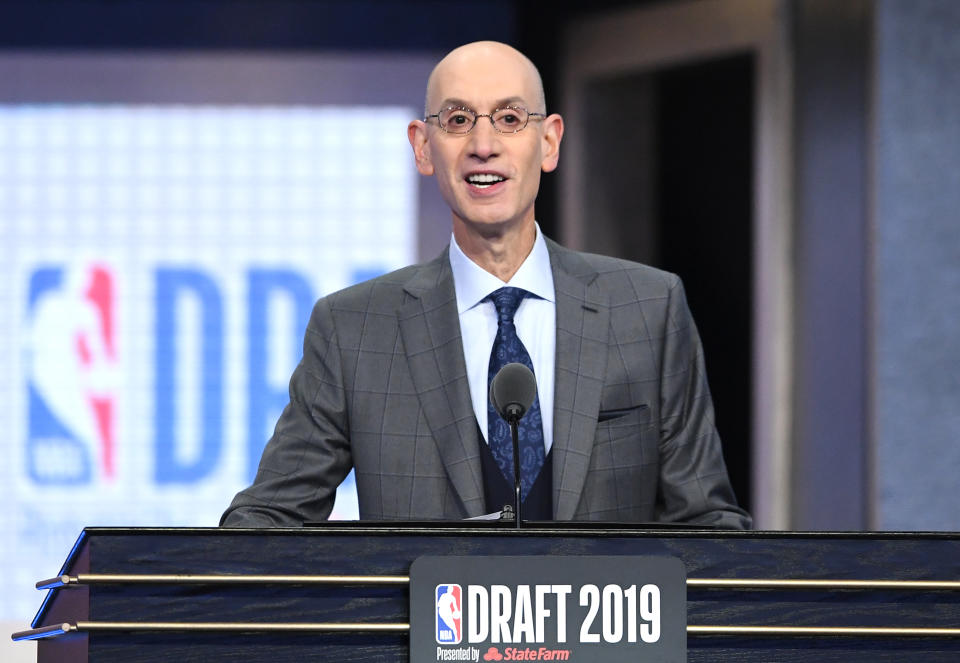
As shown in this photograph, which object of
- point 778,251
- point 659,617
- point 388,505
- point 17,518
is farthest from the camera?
point 17,518

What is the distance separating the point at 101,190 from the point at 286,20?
87 cm

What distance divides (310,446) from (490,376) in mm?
288

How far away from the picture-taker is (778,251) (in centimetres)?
409

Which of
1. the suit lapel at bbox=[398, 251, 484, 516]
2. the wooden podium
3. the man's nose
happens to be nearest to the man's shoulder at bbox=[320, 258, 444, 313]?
the suit lapel at bbox=[398, 251, 484, 516]

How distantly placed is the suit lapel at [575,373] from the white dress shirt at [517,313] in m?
0.02

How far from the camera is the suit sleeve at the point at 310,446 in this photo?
1.93 metres

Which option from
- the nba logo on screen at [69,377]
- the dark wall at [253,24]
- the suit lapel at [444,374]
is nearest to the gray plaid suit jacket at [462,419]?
the suit lapel at [444,374]

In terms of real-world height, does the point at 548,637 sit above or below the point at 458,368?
below

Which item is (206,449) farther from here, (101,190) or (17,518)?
(101,190)

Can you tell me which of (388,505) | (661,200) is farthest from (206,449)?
(388,505)

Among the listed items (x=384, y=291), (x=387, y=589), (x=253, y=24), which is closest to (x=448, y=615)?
(x=387, y=589)

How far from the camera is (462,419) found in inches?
76.5

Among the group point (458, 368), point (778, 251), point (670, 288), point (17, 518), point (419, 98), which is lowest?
point (17, 518)

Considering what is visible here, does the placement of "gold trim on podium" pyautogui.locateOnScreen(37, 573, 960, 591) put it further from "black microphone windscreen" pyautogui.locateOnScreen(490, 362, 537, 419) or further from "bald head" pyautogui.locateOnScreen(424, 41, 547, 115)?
"bald head" pyautogui.locateOnScreen(424, 41, 547, 115)
